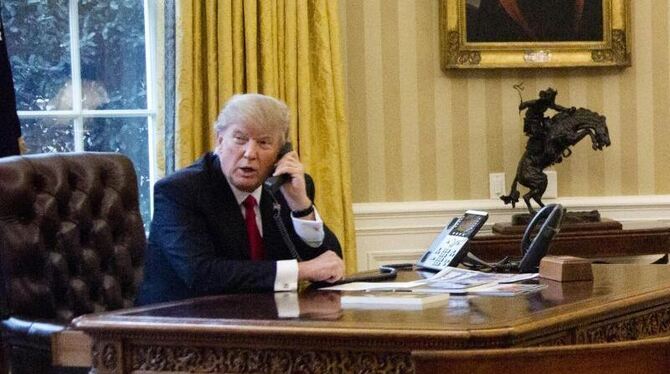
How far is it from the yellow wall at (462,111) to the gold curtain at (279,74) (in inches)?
11.1

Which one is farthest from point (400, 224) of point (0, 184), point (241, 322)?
point (241, 322)

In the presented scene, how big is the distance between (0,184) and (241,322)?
132 centimetres

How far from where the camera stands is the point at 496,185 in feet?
16.4

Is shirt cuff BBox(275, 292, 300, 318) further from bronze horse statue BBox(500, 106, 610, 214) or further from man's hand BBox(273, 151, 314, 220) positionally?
bronze horse statue BBox(500, 106, 610, 214)

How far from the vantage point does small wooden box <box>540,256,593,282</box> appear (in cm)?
278

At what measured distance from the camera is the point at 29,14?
4.59 metres

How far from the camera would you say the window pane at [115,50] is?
470cm

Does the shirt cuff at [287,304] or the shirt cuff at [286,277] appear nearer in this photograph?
the shirt cuff at [287,304]

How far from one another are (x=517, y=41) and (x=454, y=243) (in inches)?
79.5

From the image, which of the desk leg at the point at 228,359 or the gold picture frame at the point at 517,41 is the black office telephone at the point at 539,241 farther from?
the gold picture frame at the point at 517,41

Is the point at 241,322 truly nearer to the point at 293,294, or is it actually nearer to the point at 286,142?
the point at 293,294

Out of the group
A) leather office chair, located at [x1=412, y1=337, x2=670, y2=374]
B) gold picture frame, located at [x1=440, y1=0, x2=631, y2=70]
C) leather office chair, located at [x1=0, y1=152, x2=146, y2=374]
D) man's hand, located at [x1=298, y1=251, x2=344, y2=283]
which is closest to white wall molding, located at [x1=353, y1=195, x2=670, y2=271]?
gold picture frame, located at [x1=440, y1=0, x2=631, y2=70]

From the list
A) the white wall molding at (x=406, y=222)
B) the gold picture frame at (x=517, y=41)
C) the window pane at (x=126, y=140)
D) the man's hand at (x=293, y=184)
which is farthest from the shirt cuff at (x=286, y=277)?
the gold picture frame at (x=517, y=41)

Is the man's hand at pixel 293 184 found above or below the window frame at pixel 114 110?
below
